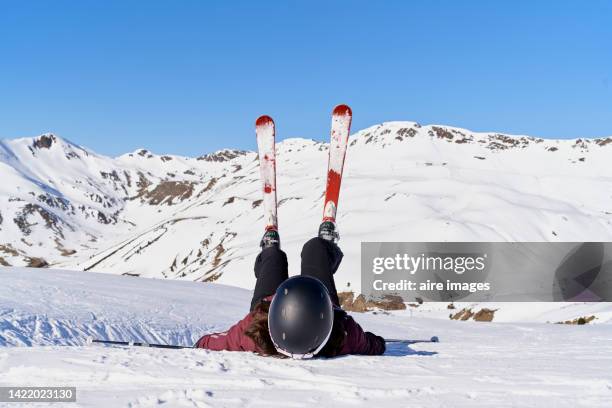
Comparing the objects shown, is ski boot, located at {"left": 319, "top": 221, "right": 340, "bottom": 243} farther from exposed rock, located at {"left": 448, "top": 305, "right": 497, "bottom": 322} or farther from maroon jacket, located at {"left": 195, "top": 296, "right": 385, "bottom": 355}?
exposed rock, located at {"left": 448, "top": 305, "right": 497, "bottom": 322}

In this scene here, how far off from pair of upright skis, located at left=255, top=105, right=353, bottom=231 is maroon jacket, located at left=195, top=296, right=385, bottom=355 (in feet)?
13.6

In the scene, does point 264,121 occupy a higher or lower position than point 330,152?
higher

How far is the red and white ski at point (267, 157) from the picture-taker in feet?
35.8

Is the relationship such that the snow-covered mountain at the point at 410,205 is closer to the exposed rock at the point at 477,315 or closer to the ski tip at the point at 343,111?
the exposed rock at the point at 477,315

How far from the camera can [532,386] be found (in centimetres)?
434

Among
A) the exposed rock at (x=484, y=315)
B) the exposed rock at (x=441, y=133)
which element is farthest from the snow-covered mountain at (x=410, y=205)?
the exposed rock at (x=484, y=315)

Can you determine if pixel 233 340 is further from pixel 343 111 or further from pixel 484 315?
pixel 484 315

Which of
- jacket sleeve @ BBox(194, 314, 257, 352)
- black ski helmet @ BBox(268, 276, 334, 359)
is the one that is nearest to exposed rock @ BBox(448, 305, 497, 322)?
jacket sleeve @ BBox(194, 314, 257, 352)

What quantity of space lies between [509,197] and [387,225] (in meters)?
29.2

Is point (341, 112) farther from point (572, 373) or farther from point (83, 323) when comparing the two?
point (572, 373)

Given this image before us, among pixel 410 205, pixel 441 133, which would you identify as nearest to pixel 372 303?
pixel 410 205

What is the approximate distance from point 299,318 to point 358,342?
4.79 feet

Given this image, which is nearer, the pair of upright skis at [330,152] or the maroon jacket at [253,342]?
the maroon jacket at [253,342]

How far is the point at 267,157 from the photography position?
11.6m
